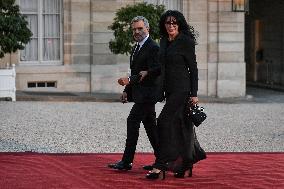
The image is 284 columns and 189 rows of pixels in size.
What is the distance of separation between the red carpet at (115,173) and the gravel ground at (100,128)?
1.10 metres

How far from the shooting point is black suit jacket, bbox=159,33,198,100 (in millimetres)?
8664

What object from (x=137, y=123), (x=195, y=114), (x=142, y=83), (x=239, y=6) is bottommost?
(x=137, y=123)

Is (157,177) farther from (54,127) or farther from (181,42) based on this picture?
(54,127)

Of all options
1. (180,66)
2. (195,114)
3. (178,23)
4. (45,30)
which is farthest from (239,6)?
(195,114)

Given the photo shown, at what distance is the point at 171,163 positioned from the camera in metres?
8.69

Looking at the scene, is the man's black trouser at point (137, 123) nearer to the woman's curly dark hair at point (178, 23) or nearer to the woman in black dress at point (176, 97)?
the woman in black dress at point (176, 97)

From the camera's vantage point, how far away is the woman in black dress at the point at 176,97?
8656mm

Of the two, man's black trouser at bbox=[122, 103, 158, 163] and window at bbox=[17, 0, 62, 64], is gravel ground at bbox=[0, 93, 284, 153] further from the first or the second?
window at bbox=[17, 0, 62, 64]

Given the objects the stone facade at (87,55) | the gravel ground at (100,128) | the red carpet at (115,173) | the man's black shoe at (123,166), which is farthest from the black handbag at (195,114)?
the stone facade at (87,55)

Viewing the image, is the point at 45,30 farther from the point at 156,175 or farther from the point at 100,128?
the point at 156,175

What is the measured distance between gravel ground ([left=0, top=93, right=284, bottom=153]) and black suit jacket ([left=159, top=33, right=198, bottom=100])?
119 inches

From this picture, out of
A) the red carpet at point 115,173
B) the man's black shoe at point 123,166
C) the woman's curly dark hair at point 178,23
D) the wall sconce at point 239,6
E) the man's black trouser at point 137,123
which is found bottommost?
the red carpet at point 115,173

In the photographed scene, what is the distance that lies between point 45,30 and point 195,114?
15.5 meters

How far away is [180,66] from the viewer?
8.67m
